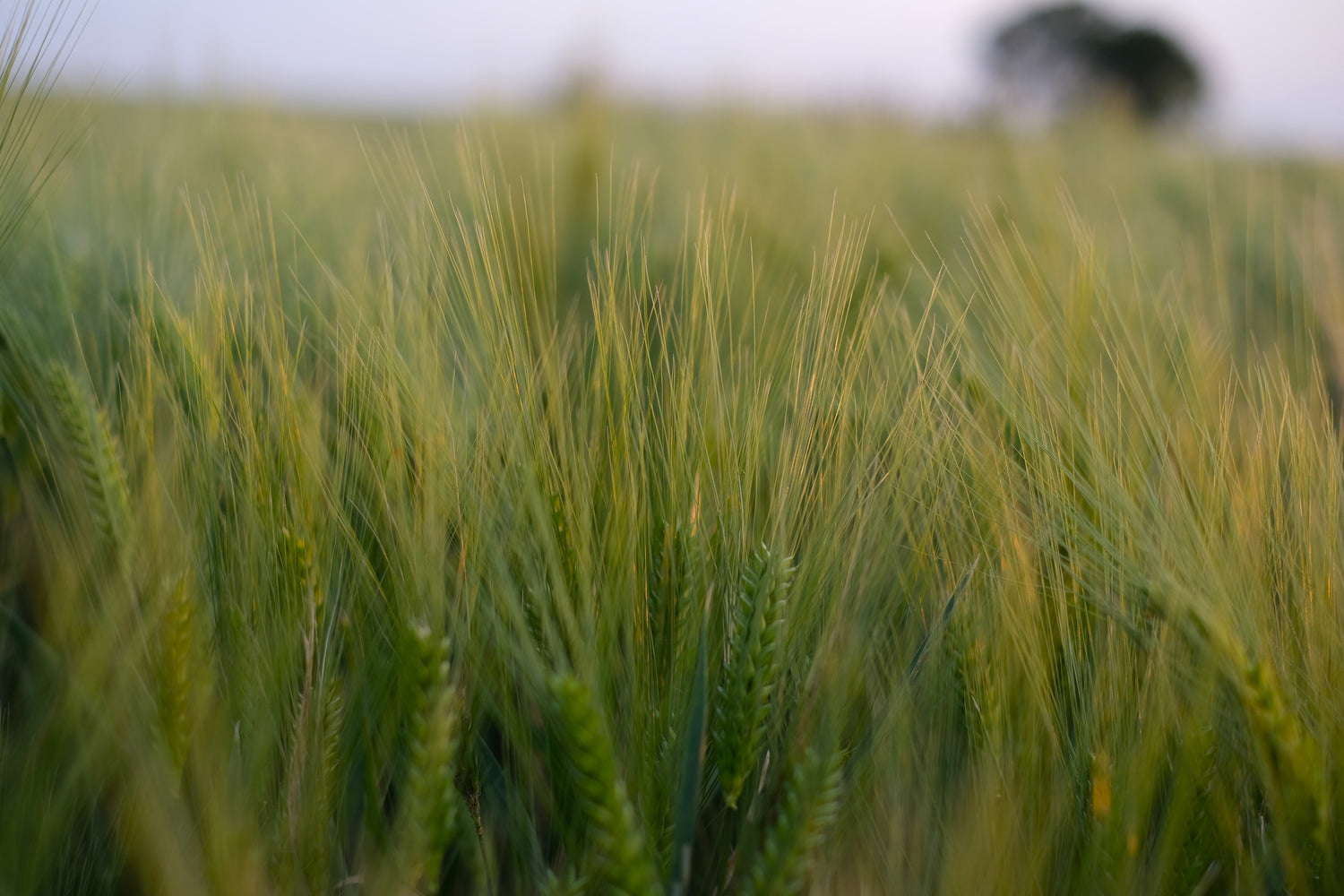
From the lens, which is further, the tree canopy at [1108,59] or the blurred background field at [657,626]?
the tree canopy at [1108,59]

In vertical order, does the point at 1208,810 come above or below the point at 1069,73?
below

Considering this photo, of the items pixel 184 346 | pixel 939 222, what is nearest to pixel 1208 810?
pixel 184 346

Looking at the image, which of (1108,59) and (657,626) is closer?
(657,626)

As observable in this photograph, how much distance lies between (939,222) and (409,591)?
166cm

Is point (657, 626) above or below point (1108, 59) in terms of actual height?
below

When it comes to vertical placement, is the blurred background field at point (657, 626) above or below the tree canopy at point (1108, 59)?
below

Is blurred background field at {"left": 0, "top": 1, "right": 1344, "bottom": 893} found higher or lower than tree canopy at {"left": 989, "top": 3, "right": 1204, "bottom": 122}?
lower

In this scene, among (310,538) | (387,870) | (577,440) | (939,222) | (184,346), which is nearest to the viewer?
(387,870)

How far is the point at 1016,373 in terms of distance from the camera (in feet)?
2.57

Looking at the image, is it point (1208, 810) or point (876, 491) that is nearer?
point (1208, 810)

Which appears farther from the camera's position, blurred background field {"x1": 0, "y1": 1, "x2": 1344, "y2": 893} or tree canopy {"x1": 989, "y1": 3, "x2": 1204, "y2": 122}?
tree canopy {"x1": 989, "y1": 3, "x2": 1204, "y2": 122}

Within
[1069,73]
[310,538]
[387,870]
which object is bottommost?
[387,870]

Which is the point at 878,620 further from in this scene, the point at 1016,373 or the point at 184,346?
the point at 184,346

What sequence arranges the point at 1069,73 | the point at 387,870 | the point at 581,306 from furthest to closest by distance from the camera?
1. the point at 1069,73
2. the point at 581,306
3. the point at 387,870
